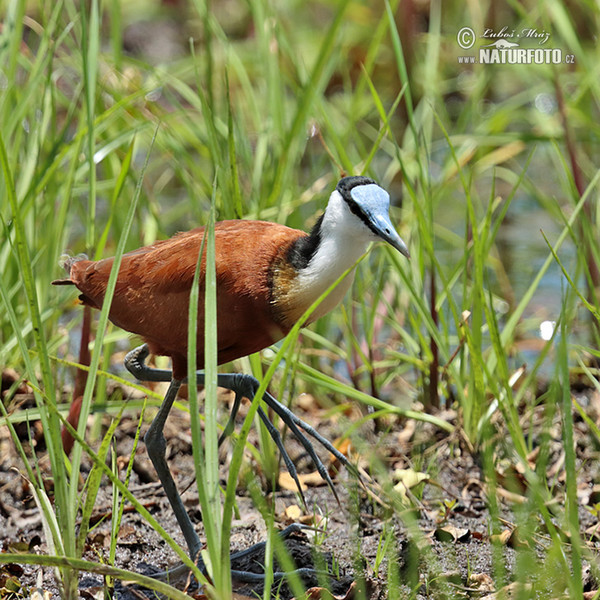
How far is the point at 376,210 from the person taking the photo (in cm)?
244

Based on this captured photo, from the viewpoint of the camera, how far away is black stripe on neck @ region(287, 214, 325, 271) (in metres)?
2.57

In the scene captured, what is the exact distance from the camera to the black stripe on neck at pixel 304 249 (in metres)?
2.57

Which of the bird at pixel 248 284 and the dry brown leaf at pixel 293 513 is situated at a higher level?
the bird at pixel 248 284

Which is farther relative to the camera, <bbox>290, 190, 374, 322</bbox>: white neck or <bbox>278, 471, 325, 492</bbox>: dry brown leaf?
<bbox>278, 471, 325, 492</bbox>: dry brown leaf

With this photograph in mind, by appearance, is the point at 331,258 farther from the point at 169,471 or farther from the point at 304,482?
the point at 304,482

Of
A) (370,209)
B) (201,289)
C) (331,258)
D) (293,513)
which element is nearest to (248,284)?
(201,289)

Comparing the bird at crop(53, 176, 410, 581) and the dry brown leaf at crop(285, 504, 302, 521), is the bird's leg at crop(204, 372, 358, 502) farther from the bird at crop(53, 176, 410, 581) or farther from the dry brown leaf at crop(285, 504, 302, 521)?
the dry brown leaf at crop(285, 504, 302, 521)

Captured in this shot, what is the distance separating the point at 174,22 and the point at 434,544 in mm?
6443

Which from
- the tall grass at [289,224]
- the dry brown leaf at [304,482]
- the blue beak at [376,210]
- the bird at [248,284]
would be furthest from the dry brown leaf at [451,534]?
the blue beak at [376,210]

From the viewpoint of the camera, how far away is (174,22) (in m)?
8.13

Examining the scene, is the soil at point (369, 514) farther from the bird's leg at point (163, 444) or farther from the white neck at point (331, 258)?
the white neck at point (331, 258)

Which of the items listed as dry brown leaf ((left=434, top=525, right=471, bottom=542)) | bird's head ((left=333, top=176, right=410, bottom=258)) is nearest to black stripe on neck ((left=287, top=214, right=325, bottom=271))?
bird's head ((left=333, top=176, right=410, bottom=258))

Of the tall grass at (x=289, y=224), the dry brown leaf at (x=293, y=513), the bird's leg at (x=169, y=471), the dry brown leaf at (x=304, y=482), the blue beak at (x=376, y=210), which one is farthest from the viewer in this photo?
the dry brown leaf at (x=304, y=482)

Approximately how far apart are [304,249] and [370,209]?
10.0 inches
